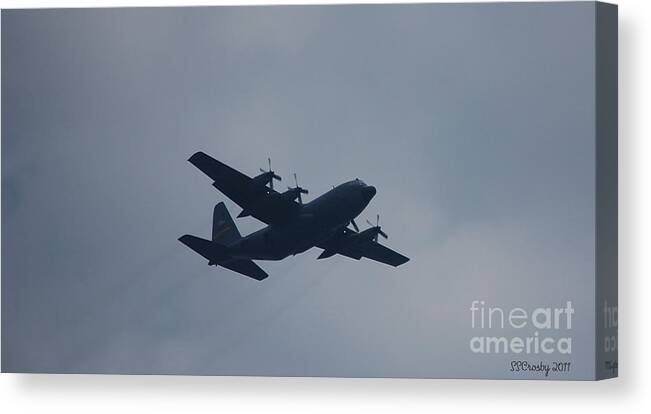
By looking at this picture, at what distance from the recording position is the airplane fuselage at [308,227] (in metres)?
21.4

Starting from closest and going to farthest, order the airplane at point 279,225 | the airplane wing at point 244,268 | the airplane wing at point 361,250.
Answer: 1. the airplane wing at point 361,250
2. the airplane at point 279,225
3. the airplane wing at point 244,268

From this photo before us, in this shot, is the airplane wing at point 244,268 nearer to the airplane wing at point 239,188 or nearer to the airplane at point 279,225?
the airplane at point 279,225

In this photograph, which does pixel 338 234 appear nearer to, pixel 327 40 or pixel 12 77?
pixel 327 40

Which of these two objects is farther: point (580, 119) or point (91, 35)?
point (91, 35)

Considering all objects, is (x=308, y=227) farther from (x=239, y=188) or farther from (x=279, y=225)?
(x=239, y=188)

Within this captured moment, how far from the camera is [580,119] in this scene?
2066 centimetres

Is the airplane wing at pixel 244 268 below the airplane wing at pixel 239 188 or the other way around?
below

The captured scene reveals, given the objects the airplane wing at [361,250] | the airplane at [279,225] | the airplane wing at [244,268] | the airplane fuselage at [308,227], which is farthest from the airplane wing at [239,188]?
the airplane wing at [361,250]

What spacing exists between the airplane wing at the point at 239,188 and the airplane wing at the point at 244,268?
2.41 feet

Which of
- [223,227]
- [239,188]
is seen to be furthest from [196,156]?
→ [223,227]

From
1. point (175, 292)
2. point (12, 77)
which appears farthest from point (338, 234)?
point (12, 77)

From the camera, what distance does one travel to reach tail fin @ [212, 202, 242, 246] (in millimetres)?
21672

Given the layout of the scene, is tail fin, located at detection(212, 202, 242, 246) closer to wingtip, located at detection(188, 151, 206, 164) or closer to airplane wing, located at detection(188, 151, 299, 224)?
airplane wing, located at detection(188, 151, 299, 224)

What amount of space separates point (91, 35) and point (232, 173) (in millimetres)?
3084
